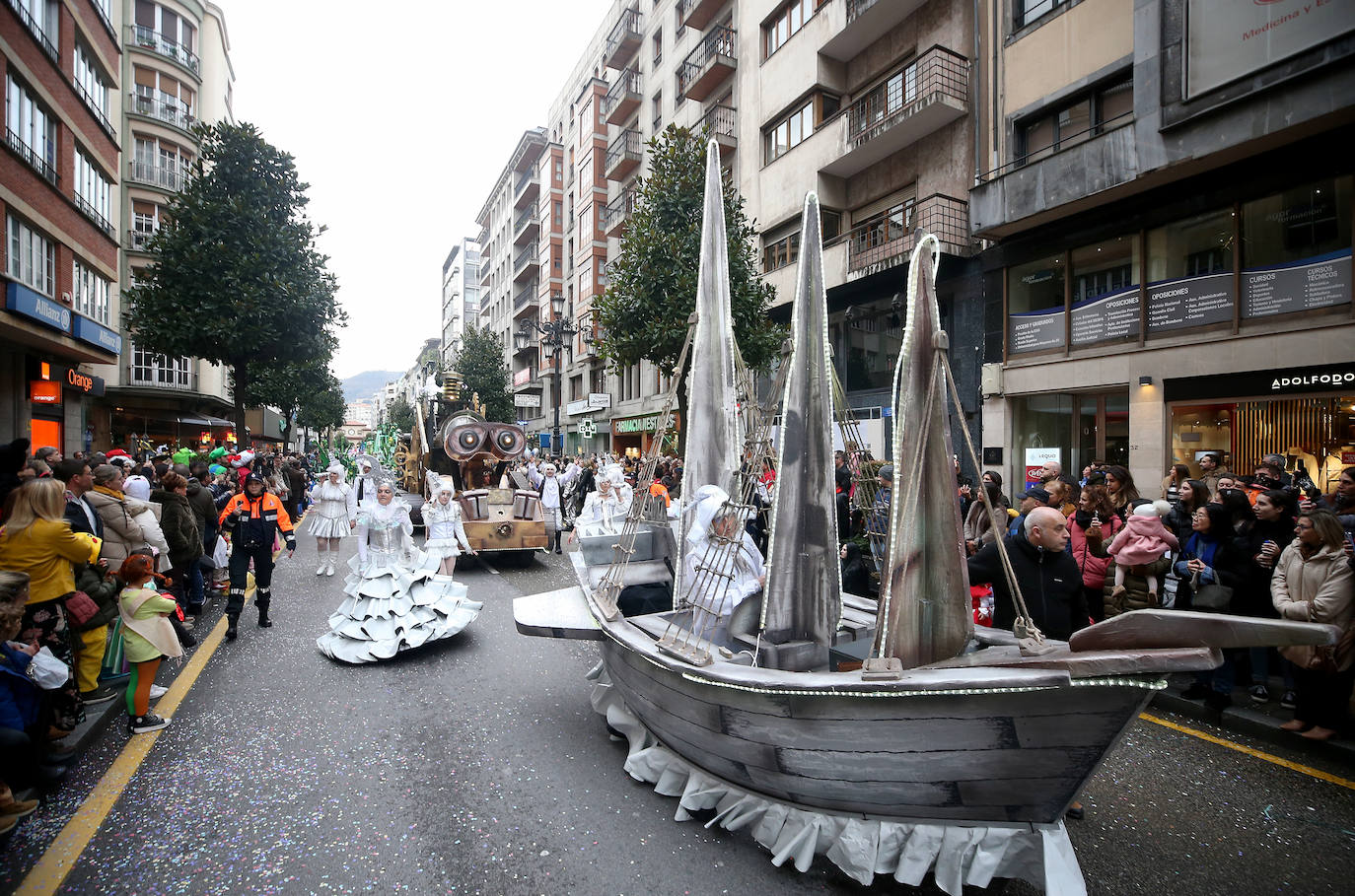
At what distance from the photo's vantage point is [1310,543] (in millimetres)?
4406

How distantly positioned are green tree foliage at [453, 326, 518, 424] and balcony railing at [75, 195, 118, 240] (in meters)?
17.9

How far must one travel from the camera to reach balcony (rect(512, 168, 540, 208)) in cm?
4881

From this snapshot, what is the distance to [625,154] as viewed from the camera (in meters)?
31.6

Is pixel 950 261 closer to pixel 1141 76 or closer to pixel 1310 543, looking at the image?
pixel 1141 76

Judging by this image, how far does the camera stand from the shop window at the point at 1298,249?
948 cm

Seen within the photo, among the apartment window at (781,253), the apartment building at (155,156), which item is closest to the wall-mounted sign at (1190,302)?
the apartment window at (781,253)

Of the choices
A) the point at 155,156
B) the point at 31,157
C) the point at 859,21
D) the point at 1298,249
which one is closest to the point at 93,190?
the point at 31,157

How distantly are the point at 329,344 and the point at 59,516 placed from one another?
16.9 m

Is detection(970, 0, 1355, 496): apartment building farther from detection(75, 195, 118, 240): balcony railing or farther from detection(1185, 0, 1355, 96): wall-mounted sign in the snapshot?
detection(75, 195, 118, 240): balcony railing

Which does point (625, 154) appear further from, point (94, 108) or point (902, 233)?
point (94, 108)

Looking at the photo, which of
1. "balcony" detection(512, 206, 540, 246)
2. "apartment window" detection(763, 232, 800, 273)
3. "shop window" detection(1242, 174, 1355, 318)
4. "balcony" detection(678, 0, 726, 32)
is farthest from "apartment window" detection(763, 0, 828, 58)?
"balcony" detection(512, 206, 540, 246)

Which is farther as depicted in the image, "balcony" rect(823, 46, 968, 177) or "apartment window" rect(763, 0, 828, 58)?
"apartment window" rect(763, 0, 828, 58)

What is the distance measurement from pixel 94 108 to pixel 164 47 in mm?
16377

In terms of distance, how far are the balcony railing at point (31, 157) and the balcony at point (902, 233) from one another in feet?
60.7
